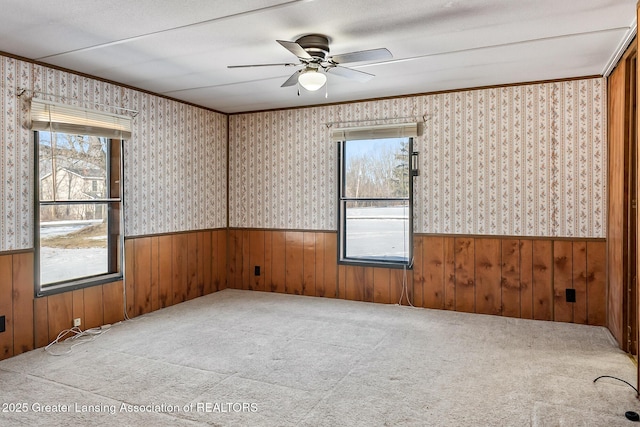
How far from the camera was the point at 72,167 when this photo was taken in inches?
162

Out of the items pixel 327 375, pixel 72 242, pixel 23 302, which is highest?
pixel 72 242

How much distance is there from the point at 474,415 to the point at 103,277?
144 inches

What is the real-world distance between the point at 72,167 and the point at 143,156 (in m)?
0.83

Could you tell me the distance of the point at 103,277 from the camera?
14.5 feet

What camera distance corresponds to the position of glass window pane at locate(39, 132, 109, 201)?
3885 mm

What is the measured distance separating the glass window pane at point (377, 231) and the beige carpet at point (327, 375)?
3.14ft

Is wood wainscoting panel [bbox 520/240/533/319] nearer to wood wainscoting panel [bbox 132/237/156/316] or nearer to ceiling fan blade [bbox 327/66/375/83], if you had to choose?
ceiling fan blade [bbox 327/66/375/83]

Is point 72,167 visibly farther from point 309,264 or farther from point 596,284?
point 596,284

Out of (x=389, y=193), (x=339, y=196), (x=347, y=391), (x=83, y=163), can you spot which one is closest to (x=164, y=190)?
(x=83, y=163)

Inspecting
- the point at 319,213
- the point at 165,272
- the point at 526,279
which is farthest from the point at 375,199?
the point at 165,272

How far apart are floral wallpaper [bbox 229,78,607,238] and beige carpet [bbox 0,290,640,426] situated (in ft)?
3.64

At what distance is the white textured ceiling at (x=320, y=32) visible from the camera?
2.75 metres

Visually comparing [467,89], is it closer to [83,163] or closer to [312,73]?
[312,73]

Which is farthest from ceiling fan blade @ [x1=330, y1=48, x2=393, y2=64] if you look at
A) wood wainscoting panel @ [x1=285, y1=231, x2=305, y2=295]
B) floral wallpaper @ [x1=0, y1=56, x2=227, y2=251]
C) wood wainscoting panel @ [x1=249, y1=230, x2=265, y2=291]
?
wood wainscoting panel @ [x1=249, y1=230, x2=265, y2=291]
